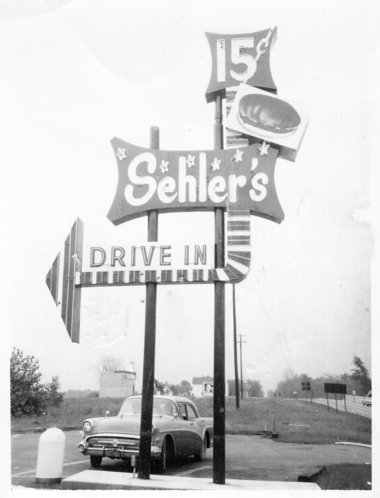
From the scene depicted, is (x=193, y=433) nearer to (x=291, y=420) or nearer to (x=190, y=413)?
(x=190, y=413)

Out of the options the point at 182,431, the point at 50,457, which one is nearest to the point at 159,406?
the point at 182,431

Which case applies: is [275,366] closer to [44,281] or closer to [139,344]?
[139,344]

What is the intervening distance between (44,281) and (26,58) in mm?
2558

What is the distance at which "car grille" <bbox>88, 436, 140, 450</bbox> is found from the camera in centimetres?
579

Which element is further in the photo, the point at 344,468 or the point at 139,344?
the point at 139,344

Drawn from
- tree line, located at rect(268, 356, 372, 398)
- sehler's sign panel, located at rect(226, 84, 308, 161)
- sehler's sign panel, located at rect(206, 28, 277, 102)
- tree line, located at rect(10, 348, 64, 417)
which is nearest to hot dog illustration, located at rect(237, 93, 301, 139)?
sehler's sign panel, located at rect(226, 84, 308, 161)

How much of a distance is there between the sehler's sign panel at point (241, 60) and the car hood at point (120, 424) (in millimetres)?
3619

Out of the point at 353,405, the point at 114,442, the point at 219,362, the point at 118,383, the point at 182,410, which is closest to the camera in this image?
the point at 219,362

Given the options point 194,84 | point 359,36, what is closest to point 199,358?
point 194,84

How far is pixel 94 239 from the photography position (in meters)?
6.02

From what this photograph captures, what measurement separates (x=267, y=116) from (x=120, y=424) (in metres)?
3.65

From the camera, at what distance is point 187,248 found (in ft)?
18.9

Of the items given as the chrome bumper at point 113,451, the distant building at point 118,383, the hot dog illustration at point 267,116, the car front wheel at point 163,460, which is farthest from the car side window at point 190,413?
the hot dog illustration at point 267,116

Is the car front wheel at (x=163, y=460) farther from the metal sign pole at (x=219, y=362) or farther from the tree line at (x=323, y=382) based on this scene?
the tree line at (x=323, y=382)
